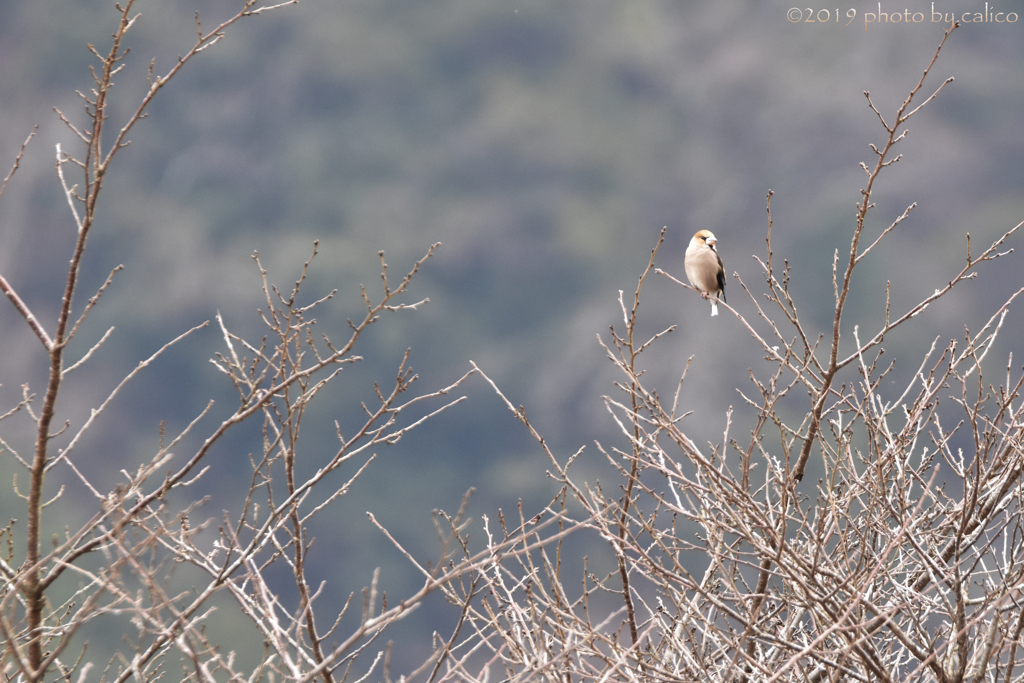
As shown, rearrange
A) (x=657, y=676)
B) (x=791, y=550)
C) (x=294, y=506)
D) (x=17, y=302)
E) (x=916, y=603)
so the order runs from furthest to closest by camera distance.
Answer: (x=916, y=603) → (x=657, y=676) → (x=791, y=550) → (x=294, y=506) → (x=17, y=302)

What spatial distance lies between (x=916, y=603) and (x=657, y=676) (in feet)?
4.86

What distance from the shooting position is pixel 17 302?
3281 millimetres

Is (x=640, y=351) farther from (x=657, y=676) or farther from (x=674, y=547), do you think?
(x=657, y=676)

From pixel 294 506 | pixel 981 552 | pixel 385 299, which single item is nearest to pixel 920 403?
pixel 981 552

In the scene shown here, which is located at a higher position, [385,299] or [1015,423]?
[385,299]

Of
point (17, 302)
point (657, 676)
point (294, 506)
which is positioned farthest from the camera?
point (657, 676)

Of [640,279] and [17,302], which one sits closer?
[17,302]

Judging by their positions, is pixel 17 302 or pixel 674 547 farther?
pixel 674 547

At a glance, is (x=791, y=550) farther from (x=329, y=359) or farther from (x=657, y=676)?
(x=329, y=359)

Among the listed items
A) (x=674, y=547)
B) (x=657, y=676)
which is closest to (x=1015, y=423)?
(x=674, y=547)

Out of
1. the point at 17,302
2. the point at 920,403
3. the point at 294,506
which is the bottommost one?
the point at 920,403

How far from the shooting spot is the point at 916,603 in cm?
452

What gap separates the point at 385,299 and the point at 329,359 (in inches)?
15.8

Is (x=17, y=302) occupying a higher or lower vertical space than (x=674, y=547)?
higher
